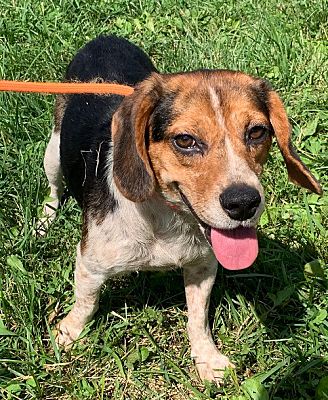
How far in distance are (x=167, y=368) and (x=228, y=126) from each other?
74.3 inches

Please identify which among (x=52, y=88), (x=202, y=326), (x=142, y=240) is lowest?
(x=202, y=326)

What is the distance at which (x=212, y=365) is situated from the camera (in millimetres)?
4605

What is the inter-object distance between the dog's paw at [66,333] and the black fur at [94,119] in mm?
802

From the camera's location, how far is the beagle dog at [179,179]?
11.2 ft

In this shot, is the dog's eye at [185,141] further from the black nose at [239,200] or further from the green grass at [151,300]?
the green grass at [151,300]

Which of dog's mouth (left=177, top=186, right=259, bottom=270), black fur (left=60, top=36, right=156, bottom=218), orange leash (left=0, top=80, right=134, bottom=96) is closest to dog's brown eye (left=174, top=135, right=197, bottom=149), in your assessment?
dog's mouth (left=177, top=186, right=259, bottom=270)

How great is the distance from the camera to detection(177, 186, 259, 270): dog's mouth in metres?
3.49

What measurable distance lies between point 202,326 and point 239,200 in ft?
5.23

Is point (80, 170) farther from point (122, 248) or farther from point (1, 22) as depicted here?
point (1, 22)

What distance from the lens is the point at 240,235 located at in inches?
138

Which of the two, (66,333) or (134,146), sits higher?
(134,146)

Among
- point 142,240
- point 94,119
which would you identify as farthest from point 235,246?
point 94,119

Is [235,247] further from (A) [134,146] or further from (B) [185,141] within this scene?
(A) [134,146]

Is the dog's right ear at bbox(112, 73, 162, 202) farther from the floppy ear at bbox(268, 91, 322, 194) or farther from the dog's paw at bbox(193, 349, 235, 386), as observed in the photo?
the dog's paw at bbox(193, 349, 235, 386)
